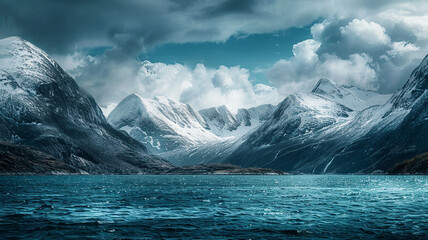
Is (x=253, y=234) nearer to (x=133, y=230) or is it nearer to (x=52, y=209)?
(x=133, y=230)

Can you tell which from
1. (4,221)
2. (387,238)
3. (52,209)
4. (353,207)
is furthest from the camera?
(353,207)

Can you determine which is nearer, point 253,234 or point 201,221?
point 253,234

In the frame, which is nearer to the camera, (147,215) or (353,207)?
(147,215)

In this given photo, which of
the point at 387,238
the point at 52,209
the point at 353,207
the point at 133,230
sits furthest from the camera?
the point at 353,207

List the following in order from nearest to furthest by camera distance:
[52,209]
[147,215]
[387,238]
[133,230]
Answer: [387,238] < [133,230] < [147,215] < [52,209]

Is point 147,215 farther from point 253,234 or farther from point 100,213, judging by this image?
point 253,234

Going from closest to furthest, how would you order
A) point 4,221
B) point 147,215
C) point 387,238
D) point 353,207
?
1. point 387,238
2. point 4,221
3. point 147,215
4. point 353,207

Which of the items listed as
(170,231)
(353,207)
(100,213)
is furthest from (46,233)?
(353,207)

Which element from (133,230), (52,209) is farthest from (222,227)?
(52,209)
